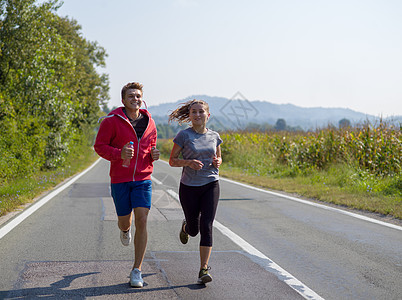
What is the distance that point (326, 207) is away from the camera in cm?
992

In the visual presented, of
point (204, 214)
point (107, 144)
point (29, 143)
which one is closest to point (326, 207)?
point (204, 214)

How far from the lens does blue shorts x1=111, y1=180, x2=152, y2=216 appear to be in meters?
4.68

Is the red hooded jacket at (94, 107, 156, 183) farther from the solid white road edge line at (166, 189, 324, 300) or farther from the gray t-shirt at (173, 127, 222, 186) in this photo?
the solid white road edge line at (166, 189, 324, 300)

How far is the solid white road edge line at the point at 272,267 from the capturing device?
14.2ft

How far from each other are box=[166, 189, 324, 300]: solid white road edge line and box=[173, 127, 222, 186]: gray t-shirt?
48.4 inches

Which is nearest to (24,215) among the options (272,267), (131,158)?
(131,158)

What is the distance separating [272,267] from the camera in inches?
206

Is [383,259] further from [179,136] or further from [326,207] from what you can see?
Answer: [326,207]

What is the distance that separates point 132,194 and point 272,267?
180 centimetres

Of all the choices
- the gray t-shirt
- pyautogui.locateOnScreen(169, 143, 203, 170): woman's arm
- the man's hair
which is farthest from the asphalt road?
the man's hair

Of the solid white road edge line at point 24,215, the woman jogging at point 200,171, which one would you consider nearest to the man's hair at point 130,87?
the woman jogging at point 200,171

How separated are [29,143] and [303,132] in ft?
37.6

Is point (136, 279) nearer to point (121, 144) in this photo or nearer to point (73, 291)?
point (73, 291)

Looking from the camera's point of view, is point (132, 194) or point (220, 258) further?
point (220, 258)
